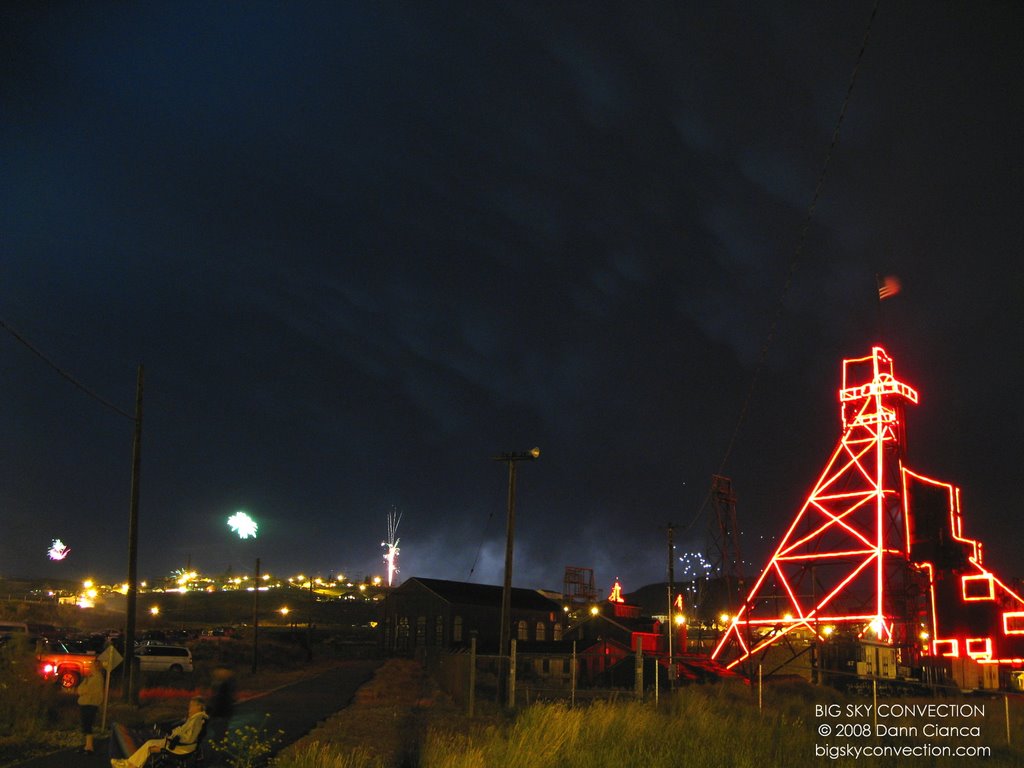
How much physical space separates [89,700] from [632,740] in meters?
10.0

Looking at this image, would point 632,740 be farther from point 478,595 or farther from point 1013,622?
point 478,595

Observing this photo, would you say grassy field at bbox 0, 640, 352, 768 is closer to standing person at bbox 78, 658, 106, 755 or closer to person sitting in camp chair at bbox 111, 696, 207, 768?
standing person at bbox 78, 658, 106, 755

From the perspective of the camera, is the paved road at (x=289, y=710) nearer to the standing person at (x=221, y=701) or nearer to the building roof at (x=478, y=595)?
the standing person at (x=221, y=701)

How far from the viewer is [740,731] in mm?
16266

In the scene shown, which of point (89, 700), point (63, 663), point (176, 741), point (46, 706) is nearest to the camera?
point (176, 741)

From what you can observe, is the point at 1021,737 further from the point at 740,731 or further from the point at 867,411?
the point at 867,411

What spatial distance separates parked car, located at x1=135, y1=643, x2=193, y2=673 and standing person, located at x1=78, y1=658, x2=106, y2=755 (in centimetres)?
2250

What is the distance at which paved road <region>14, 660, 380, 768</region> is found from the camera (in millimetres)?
14680

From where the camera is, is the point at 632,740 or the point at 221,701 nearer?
the point at 221,701

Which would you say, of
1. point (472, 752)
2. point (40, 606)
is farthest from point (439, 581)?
point (472, 752)

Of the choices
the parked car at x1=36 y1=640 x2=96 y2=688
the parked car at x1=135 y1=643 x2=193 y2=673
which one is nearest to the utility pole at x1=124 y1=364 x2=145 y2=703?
the parked car at x1=36 y1=640 x2=96 y2=688

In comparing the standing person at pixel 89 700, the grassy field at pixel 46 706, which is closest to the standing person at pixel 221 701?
the standing person at pixel 89 700

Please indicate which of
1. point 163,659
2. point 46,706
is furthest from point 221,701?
point 163,659

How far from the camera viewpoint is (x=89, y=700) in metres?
16.5
